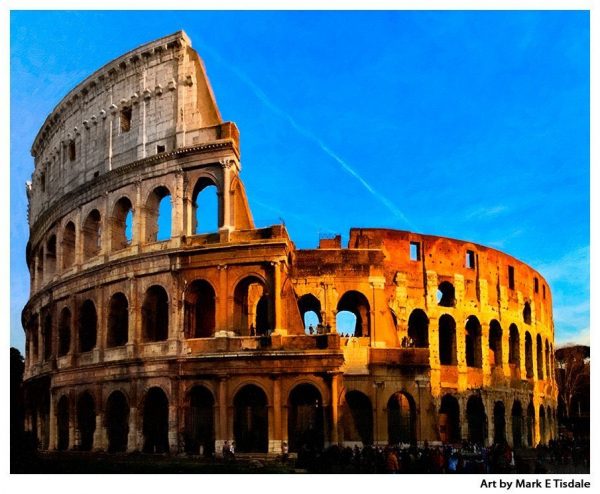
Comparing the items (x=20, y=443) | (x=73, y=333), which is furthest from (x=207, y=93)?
(x=20, y=443)

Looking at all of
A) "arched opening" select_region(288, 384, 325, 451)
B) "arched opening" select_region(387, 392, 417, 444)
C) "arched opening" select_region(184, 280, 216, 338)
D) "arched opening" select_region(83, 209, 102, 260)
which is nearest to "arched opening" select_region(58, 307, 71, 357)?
"arched opening" select_region(83, 209, 102, 260)

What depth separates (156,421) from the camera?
28375 millimetres

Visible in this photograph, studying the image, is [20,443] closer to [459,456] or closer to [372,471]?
[372,471]

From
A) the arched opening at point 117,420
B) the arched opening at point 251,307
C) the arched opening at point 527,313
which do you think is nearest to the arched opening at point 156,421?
the arched opening at point 117,420

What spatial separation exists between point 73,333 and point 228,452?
908cm

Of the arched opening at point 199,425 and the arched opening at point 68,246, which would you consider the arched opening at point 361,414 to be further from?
the arched opening at point 68,246

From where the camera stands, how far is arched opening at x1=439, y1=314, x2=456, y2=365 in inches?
1435

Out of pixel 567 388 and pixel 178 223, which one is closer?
pixel 178 223

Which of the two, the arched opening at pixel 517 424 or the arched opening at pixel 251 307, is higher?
the arched opening at pixel 251 307

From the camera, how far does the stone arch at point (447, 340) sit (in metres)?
36.4

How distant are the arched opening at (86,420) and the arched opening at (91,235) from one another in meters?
5.50

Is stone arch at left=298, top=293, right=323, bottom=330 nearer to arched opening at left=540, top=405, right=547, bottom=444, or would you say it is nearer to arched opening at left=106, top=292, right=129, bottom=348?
arched opening at left=106, top=292, right=129, bottom=348

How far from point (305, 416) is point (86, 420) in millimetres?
8482

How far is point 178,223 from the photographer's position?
94.5 ft
